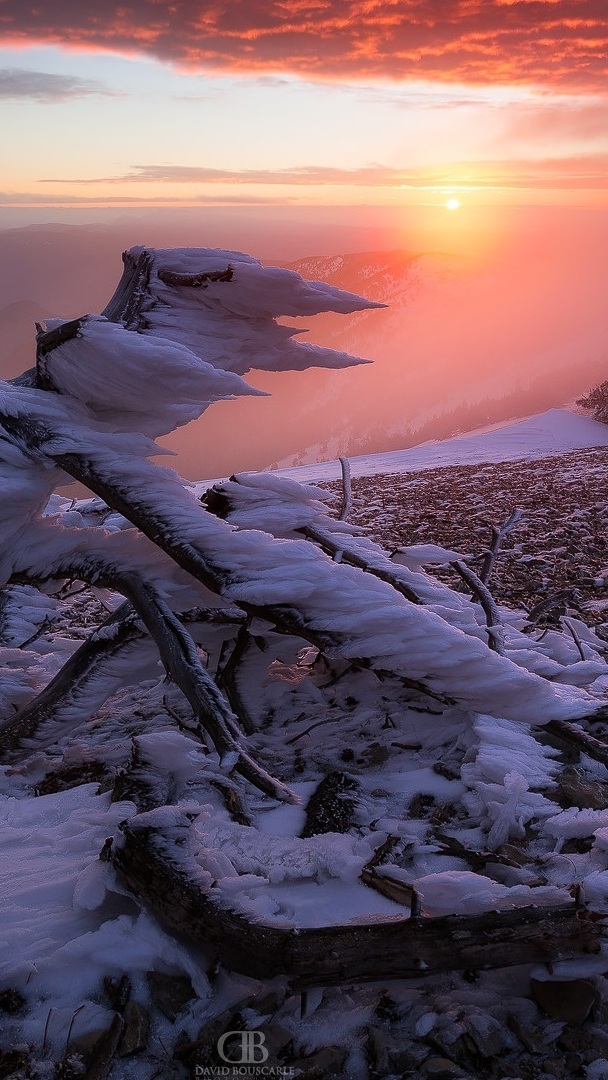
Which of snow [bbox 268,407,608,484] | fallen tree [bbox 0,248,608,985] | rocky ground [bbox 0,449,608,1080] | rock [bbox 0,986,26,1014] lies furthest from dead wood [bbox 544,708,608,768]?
snow [bbox 268,407,608,484]

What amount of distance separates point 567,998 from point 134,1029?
1.07 m

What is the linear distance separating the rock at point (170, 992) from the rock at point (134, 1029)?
0.05m

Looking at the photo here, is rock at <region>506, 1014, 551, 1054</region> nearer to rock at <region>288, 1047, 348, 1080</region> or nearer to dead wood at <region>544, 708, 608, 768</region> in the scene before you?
rock at <region>288, 1047, 348, 1080</region>

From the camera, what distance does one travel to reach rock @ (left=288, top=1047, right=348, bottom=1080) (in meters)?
1.75

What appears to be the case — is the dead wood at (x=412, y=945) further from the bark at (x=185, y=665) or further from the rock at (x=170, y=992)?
the bark at (x=185, y=665)

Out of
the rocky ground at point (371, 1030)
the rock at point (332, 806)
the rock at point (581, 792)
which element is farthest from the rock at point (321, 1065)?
the rock at point (581, 792)

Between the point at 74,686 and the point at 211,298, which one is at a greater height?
the point at 211,298

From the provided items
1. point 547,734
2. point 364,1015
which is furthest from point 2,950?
point 547,734

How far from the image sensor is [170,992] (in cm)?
199

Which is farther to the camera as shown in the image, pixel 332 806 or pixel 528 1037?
pixel 332 806

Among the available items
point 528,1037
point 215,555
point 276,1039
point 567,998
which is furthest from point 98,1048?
point 215,555

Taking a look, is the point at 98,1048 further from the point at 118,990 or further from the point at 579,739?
the point at 579,739

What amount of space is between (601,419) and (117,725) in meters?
22.4

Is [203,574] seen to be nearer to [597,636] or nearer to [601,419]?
[597,636]
